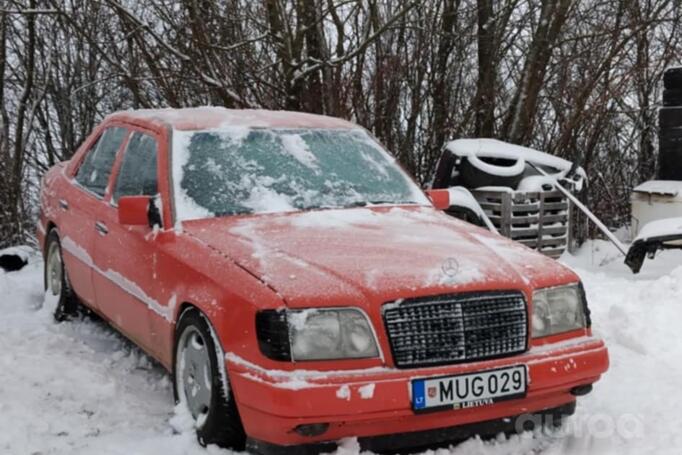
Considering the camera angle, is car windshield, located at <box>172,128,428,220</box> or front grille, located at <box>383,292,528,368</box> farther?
car windshield, located at <box>172,128,428,220</box>

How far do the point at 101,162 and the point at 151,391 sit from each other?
1.74 metres

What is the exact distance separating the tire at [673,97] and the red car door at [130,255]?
5831 millimetres

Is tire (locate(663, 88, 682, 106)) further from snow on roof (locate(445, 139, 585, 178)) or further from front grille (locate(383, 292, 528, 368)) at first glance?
front grille (locate(383, 292, 528, 368))

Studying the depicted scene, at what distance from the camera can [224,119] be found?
5.03 m

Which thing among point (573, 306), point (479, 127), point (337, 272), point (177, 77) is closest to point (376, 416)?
point (337, 272)

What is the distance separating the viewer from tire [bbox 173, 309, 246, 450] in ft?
11.8

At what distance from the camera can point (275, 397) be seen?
3225 mm

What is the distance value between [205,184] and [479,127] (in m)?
6.76

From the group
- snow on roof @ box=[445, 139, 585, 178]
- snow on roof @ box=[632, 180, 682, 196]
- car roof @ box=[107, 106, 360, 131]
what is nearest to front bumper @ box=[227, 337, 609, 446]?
car roof @ box=[107, 106, 360, 131]

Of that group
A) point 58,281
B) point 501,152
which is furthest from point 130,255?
point 501,152

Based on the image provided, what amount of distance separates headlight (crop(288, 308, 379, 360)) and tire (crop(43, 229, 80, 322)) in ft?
10.3

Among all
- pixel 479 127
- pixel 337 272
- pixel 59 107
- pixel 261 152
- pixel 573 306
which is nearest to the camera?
pixel 337 272

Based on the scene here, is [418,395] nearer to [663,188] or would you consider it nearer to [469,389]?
[469,389]

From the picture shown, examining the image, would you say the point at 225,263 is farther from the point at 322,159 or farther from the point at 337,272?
the point at 322,159
